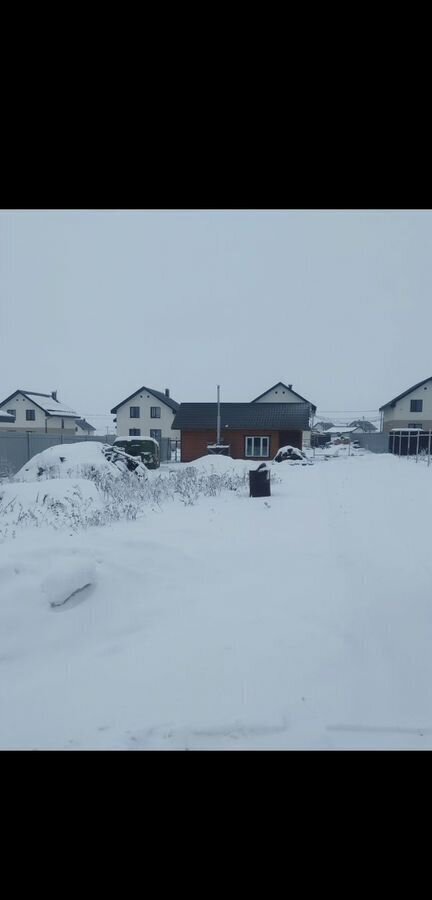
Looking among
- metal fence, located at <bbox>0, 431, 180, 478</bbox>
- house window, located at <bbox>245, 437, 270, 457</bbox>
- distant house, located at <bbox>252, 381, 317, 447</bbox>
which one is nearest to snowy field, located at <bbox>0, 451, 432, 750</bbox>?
metal fence, located at <bbox>0, 431, 180, 478</bbox>

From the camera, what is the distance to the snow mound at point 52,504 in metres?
6.44

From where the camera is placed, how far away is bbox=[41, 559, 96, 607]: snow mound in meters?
3.75

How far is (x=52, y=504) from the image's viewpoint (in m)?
7.17

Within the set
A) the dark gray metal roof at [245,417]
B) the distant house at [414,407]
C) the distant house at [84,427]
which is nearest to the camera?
the dark gray metal roof at [245,417]

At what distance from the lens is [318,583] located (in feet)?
14.2

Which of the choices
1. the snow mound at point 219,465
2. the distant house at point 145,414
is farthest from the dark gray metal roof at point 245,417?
the snow mound at point 219,465

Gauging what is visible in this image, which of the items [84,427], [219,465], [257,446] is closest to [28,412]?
[84,427]

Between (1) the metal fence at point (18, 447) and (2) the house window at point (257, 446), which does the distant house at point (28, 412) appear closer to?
(2) the house window at point (257, 446)

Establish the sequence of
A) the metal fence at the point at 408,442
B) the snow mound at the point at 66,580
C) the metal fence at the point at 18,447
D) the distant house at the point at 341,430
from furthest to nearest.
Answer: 1. the distant house at the point at 341,430
2. the metal fence at the point at 408,442
3. the metal fence at the point at 18,447
4. the snow mound at the point at 66,580

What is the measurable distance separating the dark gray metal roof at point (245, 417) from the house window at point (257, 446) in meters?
0.73

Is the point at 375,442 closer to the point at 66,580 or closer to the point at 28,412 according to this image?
the point at 28,412

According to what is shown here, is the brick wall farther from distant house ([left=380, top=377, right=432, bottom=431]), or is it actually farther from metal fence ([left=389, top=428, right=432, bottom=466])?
distant house ([left=380, top=377, right=432, bottom=431])
